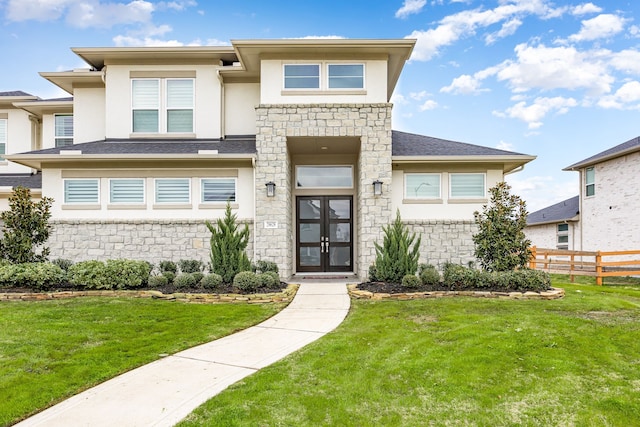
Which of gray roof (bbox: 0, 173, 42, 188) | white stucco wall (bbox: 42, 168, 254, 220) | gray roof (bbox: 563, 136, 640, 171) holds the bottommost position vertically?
white stucco wall (bbox: 42, 168, 254, 220)

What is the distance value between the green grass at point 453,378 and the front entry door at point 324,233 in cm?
660

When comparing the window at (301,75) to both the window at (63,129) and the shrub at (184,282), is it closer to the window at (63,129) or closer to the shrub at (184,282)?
the shrub at (184,282)

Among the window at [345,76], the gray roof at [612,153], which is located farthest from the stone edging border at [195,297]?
the gray roof at [612,153]

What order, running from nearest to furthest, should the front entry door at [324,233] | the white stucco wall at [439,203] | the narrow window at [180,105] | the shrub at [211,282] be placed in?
the shrub at [211,282] < the white stucco wall at [439,203] < the narrow window at [180,105] < the front entry door at [324,233]

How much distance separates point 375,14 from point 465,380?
1410 cm

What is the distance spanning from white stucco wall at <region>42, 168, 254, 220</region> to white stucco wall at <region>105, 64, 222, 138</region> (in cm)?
196

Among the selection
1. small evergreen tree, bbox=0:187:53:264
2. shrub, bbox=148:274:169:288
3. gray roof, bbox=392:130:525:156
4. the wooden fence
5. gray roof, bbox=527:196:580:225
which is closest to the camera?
shrub, bbox=148:274:169:288

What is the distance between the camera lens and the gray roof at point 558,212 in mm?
20042

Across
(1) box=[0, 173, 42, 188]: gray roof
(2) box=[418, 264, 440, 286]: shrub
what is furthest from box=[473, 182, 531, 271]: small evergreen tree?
(1) box=[0, 173, 42, 188]: gray roof

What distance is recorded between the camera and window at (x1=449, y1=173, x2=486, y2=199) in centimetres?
1241

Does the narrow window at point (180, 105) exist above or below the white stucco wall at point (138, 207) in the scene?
above

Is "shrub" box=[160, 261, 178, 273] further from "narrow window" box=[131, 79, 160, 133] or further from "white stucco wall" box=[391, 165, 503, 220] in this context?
"white stucco wall" box=[391, 165, 503, 220]

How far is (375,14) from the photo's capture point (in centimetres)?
1480

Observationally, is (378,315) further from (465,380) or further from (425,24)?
(425,24)
